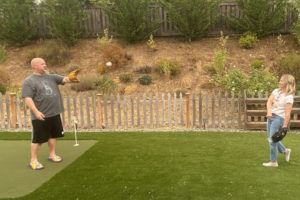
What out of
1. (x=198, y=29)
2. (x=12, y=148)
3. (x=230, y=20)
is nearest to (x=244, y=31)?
(x=230, y=20)

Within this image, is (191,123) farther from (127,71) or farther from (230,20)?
(230,20)

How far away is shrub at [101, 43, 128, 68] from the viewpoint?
14.3m

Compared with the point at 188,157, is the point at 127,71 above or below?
above

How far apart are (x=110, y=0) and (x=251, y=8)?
708 cm

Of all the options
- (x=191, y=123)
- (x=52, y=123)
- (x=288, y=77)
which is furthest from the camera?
(x=191, y=123)

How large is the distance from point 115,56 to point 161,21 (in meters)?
3.30

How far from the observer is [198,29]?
610 inches

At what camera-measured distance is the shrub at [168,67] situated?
520 inches

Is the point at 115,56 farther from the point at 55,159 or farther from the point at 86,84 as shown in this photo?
the point at 55,159

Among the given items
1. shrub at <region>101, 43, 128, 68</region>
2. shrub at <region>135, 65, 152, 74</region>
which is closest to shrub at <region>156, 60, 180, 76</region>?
shrub at <region>135, 65, 152, 74</region>

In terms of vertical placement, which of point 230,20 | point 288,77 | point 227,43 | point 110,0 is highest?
point 110,0

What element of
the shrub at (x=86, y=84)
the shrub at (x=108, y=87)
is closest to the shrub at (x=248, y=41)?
the shrub at (x=108, y=87)

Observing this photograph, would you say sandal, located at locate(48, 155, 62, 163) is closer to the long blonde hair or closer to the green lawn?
the green lawn

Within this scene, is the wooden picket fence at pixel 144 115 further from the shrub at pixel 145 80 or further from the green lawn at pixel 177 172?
the shrub at pixel 145 80
